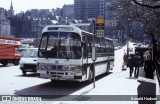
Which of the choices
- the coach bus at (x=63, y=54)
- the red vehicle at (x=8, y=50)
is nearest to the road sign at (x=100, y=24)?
the coach bus at (x=63, y=54)

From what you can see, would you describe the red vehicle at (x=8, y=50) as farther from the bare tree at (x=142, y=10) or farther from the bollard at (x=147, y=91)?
the bollard at (x=147, y=91)

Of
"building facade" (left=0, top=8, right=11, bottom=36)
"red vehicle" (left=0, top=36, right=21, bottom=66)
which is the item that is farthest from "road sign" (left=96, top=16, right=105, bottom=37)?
"building facade" (left=0, top=8, right=11, bottom=36)

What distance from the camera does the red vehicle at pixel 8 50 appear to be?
3008 centimetres

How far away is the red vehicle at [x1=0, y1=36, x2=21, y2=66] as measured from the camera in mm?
30078

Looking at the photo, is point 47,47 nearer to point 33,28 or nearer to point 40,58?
point 40,58

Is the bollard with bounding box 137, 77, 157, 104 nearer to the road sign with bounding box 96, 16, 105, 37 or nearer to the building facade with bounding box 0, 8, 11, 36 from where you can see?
the road sign with bounding box 96, 16, 105, 37

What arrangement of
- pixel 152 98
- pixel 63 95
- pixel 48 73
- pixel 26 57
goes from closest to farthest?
1. pixel 152 98
2. pixel 63 95
3. pixel 48 73
4. pixel 26 57

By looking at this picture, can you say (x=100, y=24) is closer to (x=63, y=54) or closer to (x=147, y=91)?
(x=63, y=54)

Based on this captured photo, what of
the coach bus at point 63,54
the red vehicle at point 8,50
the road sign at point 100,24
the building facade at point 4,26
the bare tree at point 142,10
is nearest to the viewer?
the bare tree at point 142,10

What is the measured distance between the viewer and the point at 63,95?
42.8ft

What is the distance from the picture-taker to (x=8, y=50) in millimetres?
31078

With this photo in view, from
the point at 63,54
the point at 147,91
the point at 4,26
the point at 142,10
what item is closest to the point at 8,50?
the point at 142,10

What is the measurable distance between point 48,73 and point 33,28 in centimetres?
16827

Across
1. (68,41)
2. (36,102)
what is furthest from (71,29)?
(36,102)
